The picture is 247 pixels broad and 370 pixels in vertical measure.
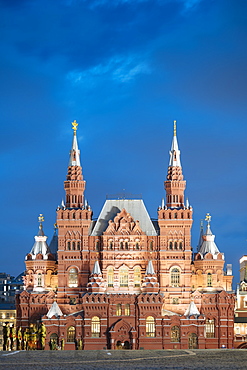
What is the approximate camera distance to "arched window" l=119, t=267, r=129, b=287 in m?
114

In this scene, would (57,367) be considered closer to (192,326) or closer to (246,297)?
(192,326)

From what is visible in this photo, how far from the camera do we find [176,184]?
11750 centimetres

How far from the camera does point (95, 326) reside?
108625mm

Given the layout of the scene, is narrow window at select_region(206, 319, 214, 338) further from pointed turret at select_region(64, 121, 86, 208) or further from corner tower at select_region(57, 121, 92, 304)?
pointed turret at select_region(64, 121, 86, 208)

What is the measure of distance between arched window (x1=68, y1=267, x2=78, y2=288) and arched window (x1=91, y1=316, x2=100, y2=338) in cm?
744

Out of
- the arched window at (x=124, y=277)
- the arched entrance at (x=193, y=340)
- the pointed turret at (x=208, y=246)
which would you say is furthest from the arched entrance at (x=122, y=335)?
the pointed turret at (x=208, y=246)

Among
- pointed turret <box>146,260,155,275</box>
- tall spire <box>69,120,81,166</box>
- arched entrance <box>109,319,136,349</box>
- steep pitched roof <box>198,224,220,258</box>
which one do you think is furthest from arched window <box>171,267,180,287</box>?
tall spire <box>69,120,81,166</box>

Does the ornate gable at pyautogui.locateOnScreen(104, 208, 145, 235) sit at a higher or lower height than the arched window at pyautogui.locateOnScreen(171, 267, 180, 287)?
higher

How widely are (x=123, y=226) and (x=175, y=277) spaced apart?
35.5 ft

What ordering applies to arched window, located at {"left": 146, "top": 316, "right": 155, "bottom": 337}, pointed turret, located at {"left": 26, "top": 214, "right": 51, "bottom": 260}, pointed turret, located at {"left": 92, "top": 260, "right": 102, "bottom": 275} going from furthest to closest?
1. pointed turret, located at {"left": 26, "top": 214, "right": 51, "bottom": 260}
2. pointed turret, located at {"left": 92, "top": 260, "right": 102, "bottom": 275}
3. arched window, located at {"left": 146, "top": 316, "right": 155, "bottom": 337}

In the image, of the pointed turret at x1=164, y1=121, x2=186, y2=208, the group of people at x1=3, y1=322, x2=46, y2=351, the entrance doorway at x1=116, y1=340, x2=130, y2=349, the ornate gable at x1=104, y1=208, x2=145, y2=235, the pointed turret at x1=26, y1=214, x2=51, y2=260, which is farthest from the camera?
the pointed turret at x1=26, y1=214, x2=51, y2=260

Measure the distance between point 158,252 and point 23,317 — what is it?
2204cm

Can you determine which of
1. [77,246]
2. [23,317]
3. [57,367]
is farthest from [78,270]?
[57,367]

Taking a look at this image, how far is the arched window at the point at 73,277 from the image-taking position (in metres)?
114
